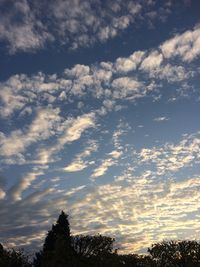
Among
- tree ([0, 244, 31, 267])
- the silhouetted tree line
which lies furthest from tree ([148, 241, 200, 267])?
tree ([0, 244, 31, 267])

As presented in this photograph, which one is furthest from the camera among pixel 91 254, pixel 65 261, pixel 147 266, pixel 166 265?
pixel 147 266

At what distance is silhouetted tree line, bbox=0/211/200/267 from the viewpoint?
61.8 m

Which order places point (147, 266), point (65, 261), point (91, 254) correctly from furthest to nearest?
1. point (147, 266)
2. point (91, 254)
3. point (65, 261)

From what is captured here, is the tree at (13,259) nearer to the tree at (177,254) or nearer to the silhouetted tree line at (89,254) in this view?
the silhouetted tree line at (89,254)

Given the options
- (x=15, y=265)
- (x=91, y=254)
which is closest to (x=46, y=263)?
(x=91, y=254)

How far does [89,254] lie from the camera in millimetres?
69000

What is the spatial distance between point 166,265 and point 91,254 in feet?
55.1

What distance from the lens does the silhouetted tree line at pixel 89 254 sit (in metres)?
61.8

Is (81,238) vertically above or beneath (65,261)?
above

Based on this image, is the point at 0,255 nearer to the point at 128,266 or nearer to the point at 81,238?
the point at 81,238

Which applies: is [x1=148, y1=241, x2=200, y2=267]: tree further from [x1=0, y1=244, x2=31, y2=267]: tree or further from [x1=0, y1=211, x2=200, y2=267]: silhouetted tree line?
[x1=0, y1=244, x2=31, y2=267]: tree

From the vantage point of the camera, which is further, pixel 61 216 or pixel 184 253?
pixel 61 216

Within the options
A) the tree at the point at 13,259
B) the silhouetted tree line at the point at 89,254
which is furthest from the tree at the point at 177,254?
the tree at the point at 13,259

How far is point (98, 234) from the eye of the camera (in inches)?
2854
